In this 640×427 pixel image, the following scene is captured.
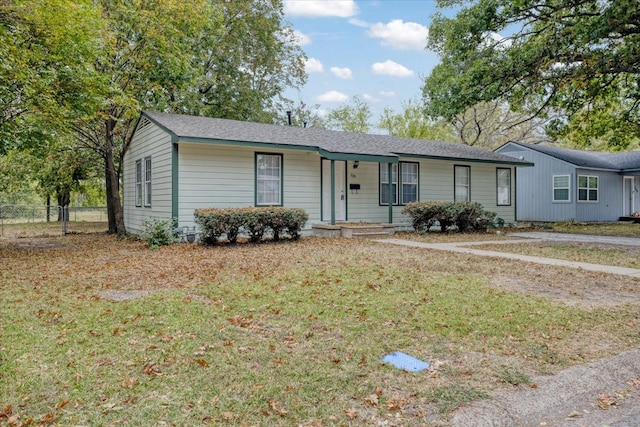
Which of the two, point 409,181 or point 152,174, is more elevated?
point 152,174

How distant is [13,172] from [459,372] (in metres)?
25.2

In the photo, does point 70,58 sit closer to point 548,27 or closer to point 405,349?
point 405,349

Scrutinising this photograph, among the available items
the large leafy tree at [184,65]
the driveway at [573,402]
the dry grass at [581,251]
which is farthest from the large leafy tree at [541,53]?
the driveway at [573,402]

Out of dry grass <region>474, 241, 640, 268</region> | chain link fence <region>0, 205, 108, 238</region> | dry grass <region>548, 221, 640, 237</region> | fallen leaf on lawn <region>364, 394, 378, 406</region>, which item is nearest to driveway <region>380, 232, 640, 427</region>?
fallen leaf on lawn <region>364, 394, 378, 406</region>

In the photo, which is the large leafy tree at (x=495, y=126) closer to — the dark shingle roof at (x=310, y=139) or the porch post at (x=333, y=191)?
A: the dark shingle roof at (x=310, y=139)

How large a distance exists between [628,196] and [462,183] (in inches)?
534

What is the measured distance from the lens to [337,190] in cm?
1483

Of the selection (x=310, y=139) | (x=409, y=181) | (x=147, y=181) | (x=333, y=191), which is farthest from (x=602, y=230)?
(x=147, y=181)

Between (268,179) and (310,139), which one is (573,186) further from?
(268,179)

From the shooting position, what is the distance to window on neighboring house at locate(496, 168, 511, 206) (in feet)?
60.7

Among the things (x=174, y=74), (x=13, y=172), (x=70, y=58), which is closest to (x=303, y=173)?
(x=174, y=74)

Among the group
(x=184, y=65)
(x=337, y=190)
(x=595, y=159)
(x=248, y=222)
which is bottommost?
(x=248, y=222)

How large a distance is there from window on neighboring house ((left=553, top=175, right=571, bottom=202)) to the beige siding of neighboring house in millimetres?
19485

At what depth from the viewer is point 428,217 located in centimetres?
1452
